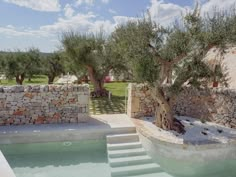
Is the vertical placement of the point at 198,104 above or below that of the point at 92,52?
below

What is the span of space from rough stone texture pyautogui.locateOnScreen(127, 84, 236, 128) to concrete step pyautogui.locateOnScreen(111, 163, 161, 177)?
14.1 ft

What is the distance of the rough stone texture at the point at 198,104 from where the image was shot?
12343mm

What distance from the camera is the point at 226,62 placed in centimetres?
2022

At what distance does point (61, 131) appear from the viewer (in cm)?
1150

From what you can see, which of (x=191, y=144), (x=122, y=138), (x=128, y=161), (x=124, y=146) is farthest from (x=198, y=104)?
(x=128, y=161)

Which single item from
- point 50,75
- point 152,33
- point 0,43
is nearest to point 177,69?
point 152,33

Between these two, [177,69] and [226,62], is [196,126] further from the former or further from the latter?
[226,62]

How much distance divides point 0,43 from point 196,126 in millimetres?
34642

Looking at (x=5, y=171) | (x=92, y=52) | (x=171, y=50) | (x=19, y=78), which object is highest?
(x=92, y=52)

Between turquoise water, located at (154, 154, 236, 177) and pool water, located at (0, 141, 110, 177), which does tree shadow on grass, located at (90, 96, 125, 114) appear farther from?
turquoise water, located at (154, 154, 236, 177)

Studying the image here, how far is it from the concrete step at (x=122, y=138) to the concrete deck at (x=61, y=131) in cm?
39

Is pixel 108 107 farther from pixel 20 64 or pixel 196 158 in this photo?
pixel 20 64

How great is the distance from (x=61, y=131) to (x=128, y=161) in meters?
3.33

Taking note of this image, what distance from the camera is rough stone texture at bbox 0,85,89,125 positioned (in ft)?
39.8
